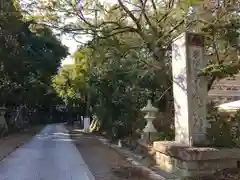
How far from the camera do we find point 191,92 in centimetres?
977

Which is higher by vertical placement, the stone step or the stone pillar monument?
the stone pillar monument

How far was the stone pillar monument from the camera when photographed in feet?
31.7

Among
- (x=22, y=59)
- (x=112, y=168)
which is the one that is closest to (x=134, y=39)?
(x=112, y=168)

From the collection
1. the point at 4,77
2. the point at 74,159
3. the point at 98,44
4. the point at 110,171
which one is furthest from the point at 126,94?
the point at 4,77

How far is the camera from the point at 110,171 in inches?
422

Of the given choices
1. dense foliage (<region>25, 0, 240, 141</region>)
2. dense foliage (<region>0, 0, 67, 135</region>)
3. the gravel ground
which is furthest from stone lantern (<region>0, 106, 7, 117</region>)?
the gravel ground

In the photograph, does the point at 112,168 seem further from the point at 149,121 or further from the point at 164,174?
the point at 149,121

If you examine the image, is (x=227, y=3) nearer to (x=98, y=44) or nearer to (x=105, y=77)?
(x=98, y=44)

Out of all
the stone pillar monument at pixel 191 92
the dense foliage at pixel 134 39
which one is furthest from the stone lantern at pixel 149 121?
the stone pillar monument at pixel 191 92

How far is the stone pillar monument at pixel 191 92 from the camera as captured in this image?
9664 millimetres

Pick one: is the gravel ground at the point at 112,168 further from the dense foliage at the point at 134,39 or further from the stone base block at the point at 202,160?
Answer: the dense foliage at the point at 134,39

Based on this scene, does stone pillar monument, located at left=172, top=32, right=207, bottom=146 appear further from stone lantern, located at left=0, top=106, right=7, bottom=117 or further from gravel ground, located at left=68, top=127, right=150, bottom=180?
stone lantern, located at left=0, top=106, right=7, bottom=117

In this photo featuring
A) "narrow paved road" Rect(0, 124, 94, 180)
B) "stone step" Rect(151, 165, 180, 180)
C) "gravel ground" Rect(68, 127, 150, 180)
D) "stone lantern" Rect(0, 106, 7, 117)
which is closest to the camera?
"stone step" Rect(151, 165, 180, 180)

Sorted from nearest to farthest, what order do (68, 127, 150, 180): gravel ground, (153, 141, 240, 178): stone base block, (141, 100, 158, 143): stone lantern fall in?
1. (153, 141, 240, 178): stone base block
2. (68, 127, 150, 180): gravel ground
3. (141, 100, 158, 143): stone lantern
